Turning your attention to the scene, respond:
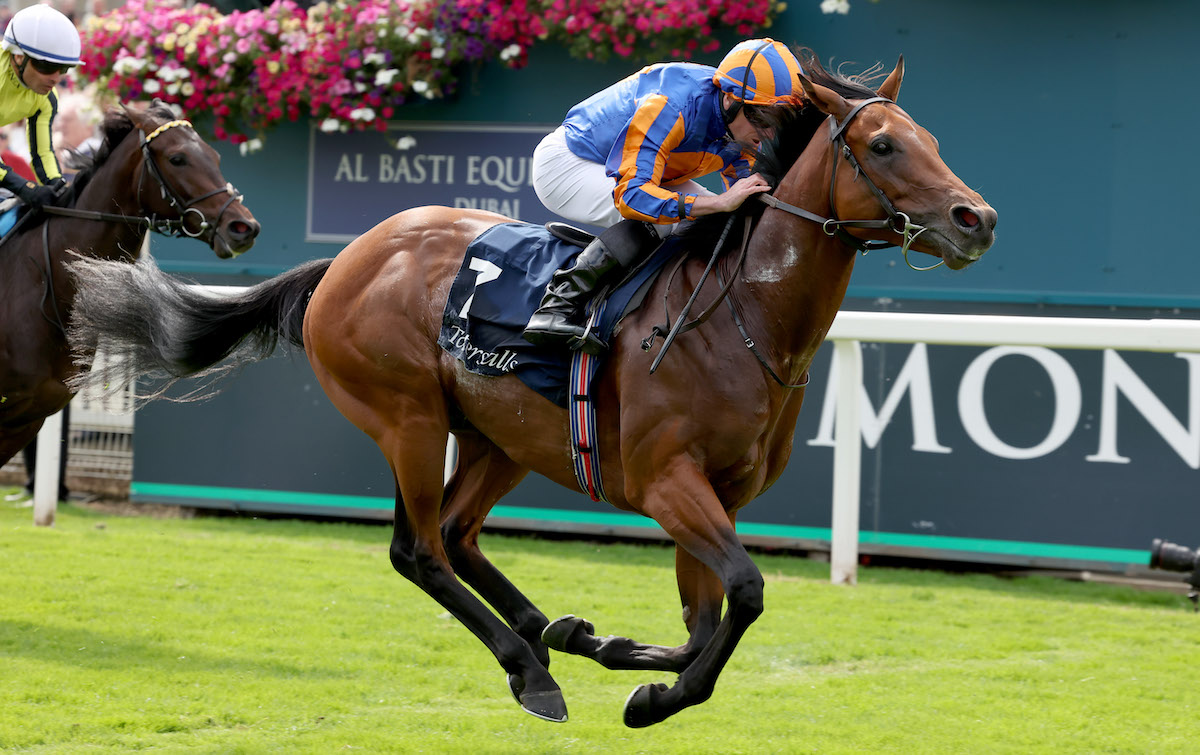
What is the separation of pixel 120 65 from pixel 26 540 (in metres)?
2.76

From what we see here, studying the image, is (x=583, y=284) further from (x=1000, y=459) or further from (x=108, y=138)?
(x=1000, y=459)

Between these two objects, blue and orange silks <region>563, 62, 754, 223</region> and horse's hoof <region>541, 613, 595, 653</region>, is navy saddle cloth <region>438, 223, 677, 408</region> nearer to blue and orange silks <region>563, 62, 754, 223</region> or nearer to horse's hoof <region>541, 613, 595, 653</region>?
blue and orange silks <region>563, 62, 754, 223</region>

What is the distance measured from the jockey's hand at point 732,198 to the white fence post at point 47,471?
448cm

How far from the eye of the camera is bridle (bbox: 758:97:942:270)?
3135 mm

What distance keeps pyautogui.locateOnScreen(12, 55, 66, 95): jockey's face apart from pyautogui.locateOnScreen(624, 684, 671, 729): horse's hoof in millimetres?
3466

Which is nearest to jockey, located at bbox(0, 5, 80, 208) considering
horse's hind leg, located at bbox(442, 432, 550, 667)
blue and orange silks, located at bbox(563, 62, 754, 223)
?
horse's hind leg, located at bbox(442, 432, 550, 667)

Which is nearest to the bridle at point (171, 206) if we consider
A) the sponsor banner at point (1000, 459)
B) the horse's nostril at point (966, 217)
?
the sponsor banner at point (1000, 459)

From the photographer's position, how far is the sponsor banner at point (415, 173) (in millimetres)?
7164

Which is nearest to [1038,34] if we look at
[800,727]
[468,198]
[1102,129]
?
[1102,129]

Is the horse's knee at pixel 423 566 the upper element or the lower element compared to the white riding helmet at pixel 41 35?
lower

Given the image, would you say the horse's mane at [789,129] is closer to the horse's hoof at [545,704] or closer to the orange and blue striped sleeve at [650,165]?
the orange and blue striped sleeve at [650,165]

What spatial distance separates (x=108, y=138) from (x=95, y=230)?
18.2 inches

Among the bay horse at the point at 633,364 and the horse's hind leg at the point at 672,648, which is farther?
the horse's hind leg at the point at 672,648

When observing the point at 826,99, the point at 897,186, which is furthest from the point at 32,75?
the point at 897,186
